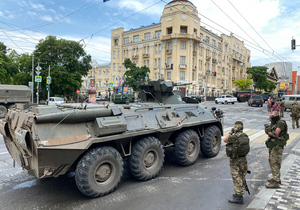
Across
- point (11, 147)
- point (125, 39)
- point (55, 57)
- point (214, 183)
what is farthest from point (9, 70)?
point (214, 183)

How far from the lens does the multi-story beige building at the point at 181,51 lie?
4441 cm

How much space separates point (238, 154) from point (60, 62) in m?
34.3

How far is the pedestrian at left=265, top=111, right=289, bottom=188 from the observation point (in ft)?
15.2

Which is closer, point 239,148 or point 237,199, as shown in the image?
point 239,148

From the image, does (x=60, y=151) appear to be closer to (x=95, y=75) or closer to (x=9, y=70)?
(x=9, y=70)

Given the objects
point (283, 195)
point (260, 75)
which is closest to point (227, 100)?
point (260, 75)

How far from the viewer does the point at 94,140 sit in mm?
4199

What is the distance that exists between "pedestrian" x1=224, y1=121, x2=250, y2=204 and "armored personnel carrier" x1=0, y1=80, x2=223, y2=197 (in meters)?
1.72

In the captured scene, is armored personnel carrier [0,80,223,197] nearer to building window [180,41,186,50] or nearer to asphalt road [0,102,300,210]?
asphalt road [0,102,300,210]

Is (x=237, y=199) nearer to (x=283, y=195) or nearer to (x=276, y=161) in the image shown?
(x=283, y=195)

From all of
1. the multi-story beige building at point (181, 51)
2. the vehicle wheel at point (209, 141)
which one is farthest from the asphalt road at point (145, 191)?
the multi-story beige building at point (181, 51)

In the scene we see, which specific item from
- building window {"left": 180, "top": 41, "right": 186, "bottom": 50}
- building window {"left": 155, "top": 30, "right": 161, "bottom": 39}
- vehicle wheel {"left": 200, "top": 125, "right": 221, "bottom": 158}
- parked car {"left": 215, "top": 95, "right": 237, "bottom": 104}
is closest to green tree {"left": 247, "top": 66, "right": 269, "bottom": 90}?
building window {"left": 180, "top": 41, "right": 186, "bottom": 50}

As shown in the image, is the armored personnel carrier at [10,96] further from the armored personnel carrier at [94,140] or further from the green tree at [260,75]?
the green tree at [260,75]

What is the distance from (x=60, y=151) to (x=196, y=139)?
3.78 metres
